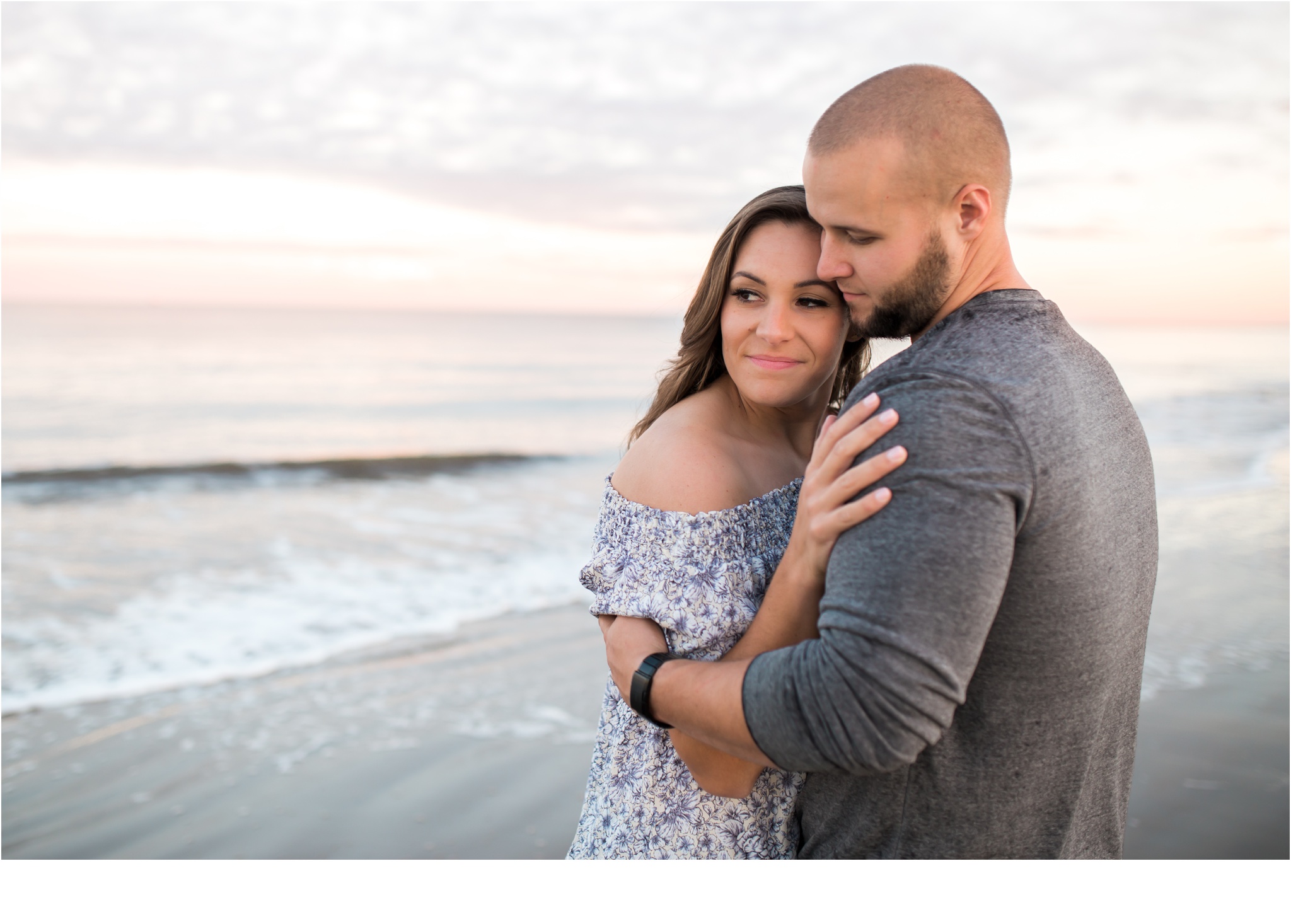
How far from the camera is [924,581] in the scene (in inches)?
47.1

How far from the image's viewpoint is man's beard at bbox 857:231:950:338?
1.54 meters

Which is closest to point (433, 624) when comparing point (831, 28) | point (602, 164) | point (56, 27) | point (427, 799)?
point (427, 799)

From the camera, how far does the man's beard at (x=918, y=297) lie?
154 cm

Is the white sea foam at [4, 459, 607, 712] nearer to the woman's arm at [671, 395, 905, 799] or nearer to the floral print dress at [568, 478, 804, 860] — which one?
the floral print dress at [568, 478, 804, 860]

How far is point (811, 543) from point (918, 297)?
20.0 inches

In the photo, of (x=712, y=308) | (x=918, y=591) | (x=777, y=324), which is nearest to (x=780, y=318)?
(x=777, y=324)

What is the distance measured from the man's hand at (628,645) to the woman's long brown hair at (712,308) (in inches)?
26.8

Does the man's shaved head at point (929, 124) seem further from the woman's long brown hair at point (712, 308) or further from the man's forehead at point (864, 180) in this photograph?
the woman's long brown hair at point (712, 308)

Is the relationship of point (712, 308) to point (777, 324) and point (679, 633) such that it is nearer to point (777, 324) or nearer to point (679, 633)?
point (777, 324)

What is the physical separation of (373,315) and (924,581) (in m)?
63.0

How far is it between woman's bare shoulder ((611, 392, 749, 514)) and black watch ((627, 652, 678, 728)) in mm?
383

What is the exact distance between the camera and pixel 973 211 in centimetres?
156

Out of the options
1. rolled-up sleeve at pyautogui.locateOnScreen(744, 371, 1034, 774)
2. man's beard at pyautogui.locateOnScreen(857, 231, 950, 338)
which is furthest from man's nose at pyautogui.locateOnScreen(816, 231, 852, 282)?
rolled-up sleeve at pyautogui.locateOnScreen(744, 371, 1034, 774)

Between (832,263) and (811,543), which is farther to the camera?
(832,263)
